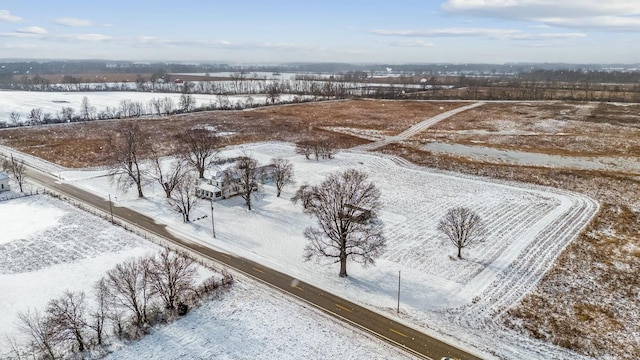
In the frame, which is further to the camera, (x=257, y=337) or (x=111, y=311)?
(x=111, y=311)

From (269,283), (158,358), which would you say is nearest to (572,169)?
(269,283)

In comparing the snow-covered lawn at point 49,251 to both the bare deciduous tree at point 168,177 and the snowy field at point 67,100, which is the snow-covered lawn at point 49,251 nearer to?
the bare deciduous tree at point 168,177

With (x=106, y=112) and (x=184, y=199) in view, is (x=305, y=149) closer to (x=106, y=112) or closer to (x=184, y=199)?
(x=184, y=199)

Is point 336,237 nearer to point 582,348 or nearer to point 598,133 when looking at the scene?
point 582,348

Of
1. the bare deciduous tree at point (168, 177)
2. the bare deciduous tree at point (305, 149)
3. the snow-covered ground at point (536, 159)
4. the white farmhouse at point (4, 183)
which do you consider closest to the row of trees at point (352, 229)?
the bare deciduous tree at point (168, 177)

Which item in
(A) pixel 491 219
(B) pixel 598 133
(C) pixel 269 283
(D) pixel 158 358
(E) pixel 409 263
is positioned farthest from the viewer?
(B) pixel 598 133

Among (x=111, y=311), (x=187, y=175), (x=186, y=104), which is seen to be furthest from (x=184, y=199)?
(x=186, y=104)

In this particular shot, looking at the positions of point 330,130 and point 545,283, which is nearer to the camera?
point 545,283
